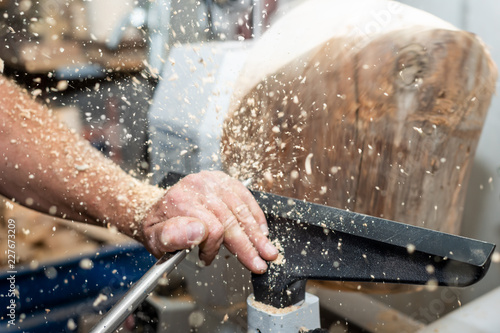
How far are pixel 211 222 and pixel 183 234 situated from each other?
4 cm

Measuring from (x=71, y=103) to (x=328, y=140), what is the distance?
1047 millimetres

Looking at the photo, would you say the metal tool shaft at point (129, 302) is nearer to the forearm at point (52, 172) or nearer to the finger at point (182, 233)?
the finger at point (182, 233)

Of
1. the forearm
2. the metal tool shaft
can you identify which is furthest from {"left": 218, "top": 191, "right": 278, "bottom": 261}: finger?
the forearm

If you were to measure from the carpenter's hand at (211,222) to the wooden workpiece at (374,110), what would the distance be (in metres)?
0.17

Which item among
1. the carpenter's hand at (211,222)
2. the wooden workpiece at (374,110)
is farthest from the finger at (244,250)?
the wooden workpiece at (374,110)

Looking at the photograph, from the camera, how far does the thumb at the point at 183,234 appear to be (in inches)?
19.2

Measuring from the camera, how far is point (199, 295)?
1003 mm

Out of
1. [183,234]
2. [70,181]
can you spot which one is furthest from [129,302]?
[70,181]

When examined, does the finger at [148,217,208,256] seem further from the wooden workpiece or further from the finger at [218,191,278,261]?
the wooden workpiece

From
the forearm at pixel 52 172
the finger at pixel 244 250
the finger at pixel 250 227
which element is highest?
the finger at pixel 250 227

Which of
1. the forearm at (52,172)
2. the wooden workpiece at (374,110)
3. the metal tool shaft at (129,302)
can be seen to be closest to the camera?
the metal tool shaft at (129,302)

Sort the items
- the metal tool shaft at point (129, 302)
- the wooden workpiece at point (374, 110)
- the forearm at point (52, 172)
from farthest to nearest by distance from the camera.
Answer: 1. the forearm at point (52, 172)
2. the wooden workpiece at point (374, 110)
3. the metal tool shaft at point (129, 302)

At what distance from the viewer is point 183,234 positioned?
→ 0.49 m

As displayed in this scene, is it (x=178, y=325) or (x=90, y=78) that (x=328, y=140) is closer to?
(x=178, y=325)
